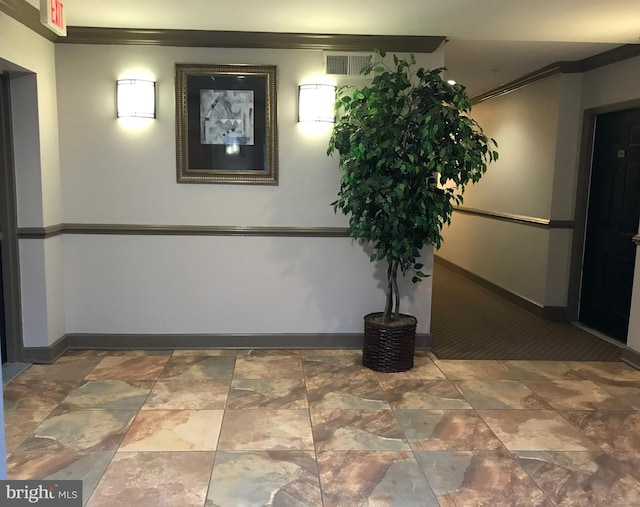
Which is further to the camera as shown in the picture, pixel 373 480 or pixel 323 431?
pixel 323 431

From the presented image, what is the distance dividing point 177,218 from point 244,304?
2.63 ft

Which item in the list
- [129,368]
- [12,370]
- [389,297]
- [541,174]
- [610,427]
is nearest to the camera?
[610,427]

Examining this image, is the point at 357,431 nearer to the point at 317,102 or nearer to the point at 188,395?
the point at 188,395

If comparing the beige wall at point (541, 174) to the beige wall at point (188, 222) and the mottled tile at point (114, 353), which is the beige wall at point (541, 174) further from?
the mottled tile at point (114, 353)

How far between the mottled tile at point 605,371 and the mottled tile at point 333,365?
1478mm

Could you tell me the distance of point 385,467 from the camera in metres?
2.45

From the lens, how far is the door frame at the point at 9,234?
3461mm

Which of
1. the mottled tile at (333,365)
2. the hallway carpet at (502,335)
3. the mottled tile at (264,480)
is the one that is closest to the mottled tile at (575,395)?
the hallway carpet at (502,335)

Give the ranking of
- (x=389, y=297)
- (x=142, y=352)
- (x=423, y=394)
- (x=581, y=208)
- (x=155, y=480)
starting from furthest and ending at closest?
(x=581, y=208), (x=142, y=352), (x=389, y=297), (x=423, y=394), (x=155, y=480)

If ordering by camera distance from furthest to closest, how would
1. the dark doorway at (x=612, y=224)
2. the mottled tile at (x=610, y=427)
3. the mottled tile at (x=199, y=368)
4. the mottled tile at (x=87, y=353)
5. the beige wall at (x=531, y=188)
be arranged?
the beige wall at (x=531, y=188) → the dark doorway at (x=612, y=224) → the mottled tile at (x=87, y=353) → the mottled tile at (x=199, y=368) → the mottled tile at (x=610, y=427)

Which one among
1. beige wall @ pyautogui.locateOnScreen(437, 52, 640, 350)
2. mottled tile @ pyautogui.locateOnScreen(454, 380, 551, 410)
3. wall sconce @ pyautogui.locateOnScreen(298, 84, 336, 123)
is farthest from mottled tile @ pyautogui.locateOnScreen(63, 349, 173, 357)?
beige wall @ pyautogui.locateOnScreen(437, 52, 640, 350)

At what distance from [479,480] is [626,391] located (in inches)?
62.9

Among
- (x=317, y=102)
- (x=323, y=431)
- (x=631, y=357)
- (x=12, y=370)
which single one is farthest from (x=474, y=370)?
(x=12, y=370)

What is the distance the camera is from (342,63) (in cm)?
377
